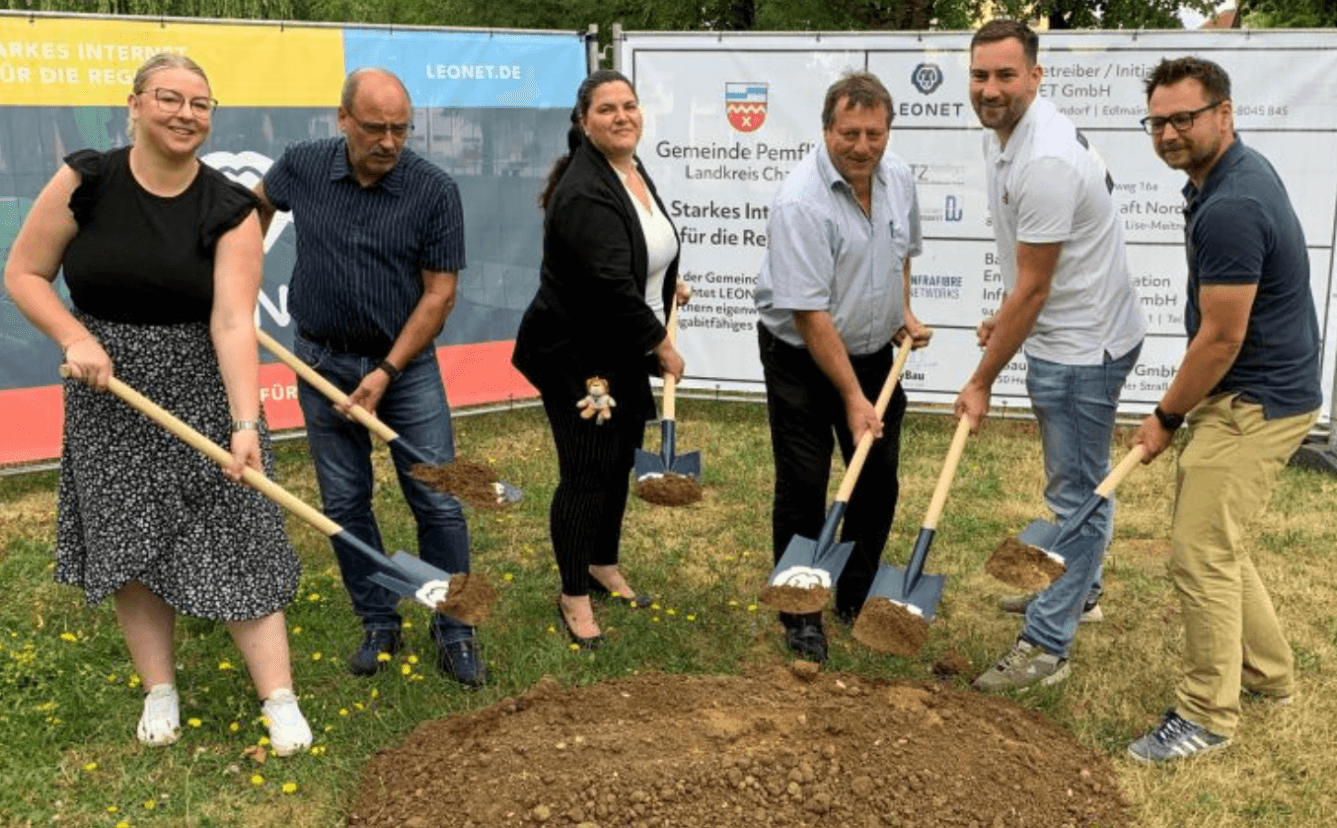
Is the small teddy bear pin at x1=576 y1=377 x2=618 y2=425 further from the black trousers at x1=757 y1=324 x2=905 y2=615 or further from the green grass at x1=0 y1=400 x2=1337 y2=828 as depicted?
the green grass at x1=0 y1=400 x2=1337 y2=828

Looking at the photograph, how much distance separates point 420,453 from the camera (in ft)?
13.9

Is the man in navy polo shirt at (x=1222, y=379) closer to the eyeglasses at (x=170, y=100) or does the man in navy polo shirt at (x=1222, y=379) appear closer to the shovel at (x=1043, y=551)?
the shovel at (x=1043, y=551)

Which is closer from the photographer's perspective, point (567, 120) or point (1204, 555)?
point (1204, 555)

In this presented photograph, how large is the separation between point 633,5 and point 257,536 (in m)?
14.4

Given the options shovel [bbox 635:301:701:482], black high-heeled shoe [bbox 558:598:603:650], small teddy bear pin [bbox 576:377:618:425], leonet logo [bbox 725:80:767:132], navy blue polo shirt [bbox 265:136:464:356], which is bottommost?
black high-heeled shoe [bbox 558:598:603:650]

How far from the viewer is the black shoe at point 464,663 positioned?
169 inches

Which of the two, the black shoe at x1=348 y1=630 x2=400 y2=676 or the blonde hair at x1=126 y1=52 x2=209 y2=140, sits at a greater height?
the blonde hair at x1=126 y1=52 x2=209 y2=140

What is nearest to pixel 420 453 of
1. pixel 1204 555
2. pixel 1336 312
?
pixel 1204 555

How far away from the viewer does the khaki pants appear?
3.71 m

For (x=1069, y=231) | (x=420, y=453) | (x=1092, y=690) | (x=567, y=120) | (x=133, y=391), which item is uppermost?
(x=567, y=120)

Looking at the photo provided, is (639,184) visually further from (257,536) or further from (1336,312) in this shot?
(1336,312)

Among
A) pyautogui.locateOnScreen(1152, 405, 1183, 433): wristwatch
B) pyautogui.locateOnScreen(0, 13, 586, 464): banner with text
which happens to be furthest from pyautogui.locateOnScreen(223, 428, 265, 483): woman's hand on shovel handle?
pyautogui.locateOnScreen(0, 13, 586, 464): banner with text

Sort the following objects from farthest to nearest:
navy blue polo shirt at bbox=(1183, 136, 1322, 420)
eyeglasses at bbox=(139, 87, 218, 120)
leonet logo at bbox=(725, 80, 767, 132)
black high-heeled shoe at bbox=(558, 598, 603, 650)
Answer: leonet logo at bbox=(725, 80, 767, 132), black high-heeled shoe at bbox=(558, 598, 603, 650), navy blue polo shirt at bbox=(1183, 136, 1322, 420), eyeglasses at bbox=(139, 87, 218, 120)

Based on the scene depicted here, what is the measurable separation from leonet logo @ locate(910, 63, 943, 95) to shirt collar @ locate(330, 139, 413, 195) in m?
4.13
